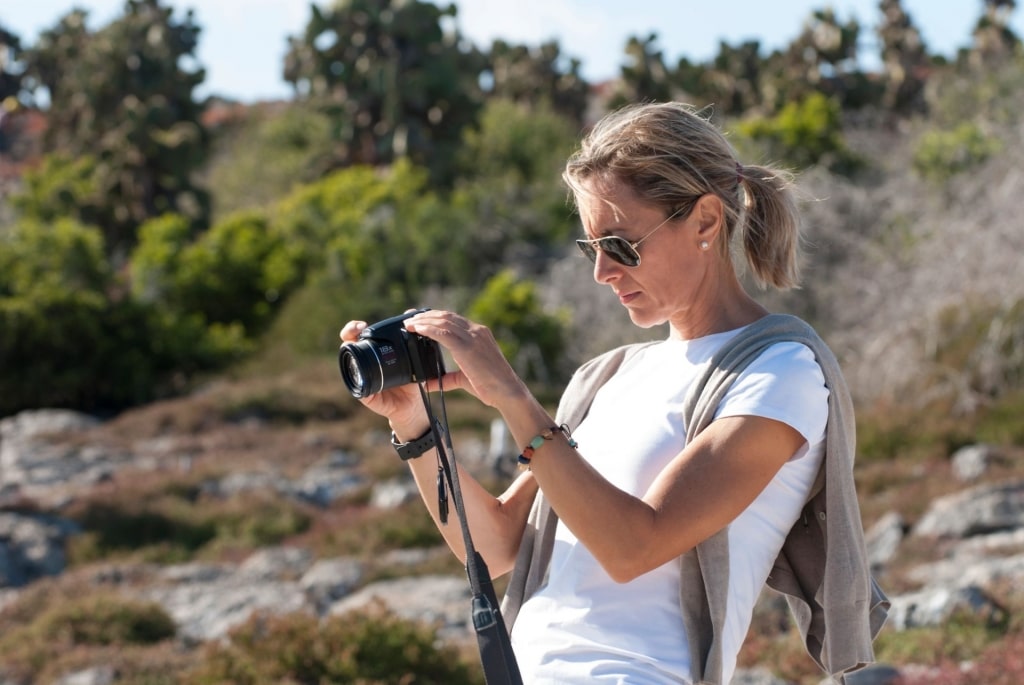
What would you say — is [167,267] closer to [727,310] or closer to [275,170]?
[275,170]

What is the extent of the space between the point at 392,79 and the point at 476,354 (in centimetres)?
2390

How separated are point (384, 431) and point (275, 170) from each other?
57.4ft

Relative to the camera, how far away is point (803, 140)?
2231 centimetres

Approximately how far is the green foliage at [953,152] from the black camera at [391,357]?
1658cm

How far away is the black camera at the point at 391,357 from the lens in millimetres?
2367

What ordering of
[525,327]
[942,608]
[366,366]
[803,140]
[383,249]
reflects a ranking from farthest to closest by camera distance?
1. [803,140]
2. [383,249]
3. [525,327]
4. [942,608]
5. [366,366]

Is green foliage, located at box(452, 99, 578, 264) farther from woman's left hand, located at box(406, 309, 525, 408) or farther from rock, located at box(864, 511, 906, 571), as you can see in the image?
woman's left hand, located at box(406, 309, 525, 408)

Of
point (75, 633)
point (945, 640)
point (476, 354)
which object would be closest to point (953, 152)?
point (945, 640)

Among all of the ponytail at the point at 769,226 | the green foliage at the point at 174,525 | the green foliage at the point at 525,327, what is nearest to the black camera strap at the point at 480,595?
the ponytail at the point at 769,226

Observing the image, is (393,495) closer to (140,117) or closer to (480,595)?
(480,595)

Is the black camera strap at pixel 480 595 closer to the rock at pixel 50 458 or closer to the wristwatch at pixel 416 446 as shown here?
the wristwatch at pixel 416 446

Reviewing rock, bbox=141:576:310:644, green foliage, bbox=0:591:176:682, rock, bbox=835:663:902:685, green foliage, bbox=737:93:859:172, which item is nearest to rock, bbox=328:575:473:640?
rock, bbox=141:576:310:644

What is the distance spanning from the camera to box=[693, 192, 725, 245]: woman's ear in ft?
7.51

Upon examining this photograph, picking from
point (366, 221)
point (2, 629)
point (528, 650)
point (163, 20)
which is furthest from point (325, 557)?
point (163, 20)
